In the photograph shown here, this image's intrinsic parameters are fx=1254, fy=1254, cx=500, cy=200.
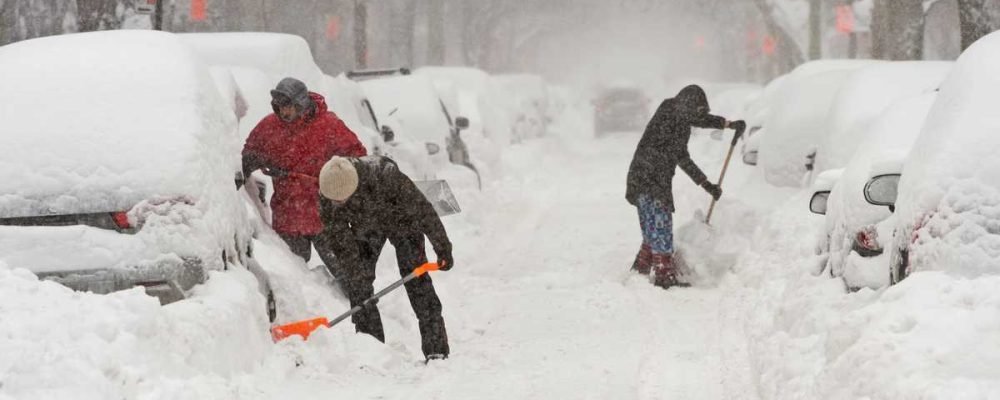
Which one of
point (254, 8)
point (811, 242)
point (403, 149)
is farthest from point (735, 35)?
point (811, 242)

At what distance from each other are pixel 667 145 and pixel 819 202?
3201 mm

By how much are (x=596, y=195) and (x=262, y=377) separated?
1093 centimetres

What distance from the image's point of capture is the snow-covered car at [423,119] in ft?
46.6

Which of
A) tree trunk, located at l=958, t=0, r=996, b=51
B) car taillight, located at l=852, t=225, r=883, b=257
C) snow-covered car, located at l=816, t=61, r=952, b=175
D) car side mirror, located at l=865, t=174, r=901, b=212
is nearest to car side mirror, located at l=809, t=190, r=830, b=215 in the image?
car taillight, located at l=852, t=225, r=883, b=257

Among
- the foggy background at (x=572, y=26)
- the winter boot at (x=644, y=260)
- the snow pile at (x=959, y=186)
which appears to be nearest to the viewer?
the snow pile at (x=959, y=186)

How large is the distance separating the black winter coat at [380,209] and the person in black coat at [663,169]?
3.23 meters

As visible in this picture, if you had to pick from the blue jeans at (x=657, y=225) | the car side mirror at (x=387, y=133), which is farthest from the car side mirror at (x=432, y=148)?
the blue jeans at (x=657, y=225)

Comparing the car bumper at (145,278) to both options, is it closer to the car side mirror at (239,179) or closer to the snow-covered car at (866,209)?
the car side mirror at (239,179)

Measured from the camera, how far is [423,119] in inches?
586

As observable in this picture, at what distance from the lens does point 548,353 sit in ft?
23.6

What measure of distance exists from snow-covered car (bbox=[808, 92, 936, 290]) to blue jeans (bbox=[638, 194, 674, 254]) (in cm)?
286

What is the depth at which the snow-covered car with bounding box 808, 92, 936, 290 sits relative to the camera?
5566 millimetres

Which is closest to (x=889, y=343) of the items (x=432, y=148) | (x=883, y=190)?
(x=883, y=190)

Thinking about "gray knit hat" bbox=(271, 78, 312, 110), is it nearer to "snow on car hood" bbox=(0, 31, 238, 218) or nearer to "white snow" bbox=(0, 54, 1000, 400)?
"snow on car hood" bbox=(0, 31, 238, 218)
